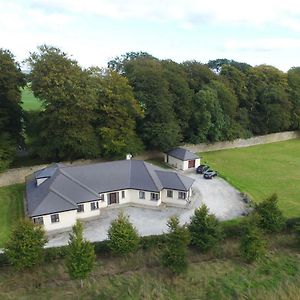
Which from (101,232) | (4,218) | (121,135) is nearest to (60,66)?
(121,135)

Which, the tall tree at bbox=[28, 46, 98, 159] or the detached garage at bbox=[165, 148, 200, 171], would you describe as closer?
the tall tree at bbox=[28, 46, 98, 159]

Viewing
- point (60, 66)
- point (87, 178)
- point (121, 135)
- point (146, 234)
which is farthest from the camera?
point (121, 135)

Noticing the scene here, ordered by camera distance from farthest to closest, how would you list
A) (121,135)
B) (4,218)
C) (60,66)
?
(121,135) → (60,66) → (4,218)

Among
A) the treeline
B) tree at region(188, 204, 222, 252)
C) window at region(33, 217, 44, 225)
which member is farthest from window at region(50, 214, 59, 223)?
the treeline

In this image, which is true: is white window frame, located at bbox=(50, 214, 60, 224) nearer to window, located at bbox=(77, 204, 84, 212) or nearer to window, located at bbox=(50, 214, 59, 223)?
window, located at bbox=(50, 214, 59, 223)

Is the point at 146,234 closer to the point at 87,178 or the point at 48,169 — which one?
the point at 87,178

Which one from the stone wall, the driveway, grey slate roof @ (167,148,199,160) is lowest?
the driveway
